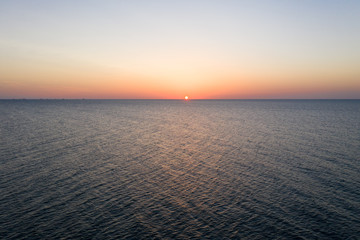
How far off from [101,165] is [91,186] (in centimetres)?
765

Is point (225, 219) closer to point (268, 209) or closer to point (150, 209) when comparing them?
point (268, 209)

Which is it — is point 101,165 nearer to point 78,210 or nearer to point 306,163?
point 78,210

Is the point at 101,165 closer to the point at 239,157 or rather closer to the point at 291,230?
the point at 239,157

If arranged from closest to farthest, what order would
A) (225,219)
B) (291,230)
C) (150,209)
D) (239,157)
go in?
(291,230)
(225,219)
(150,209)
(239,157)

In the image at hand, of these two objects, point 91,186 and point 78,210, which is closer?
point 78,210

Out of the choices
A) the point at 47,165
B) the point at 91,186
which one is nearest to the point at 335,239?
the point at 91,186

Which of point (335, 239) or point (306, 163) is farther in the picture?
point (306, 163)

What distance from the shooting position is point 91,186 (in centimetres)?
A: 2395

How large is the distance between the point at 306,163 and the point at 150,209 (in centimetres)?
2447

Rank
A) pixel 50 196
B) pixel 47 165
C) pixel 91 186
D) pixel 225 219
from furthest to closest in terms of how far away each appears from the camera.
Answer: pixel 47 165, pixel 91 186, pixel 50 196, pixel 225 219

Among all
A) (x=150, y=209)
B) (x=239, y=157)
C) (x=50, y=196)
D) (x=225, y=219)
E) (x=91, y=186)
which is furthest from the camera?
(x=239, y=157)

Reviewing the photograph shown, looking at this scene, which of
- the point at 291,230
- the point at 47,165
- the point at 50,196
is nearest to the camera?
the point at 291,230

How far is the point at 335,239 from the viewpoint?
15398 millimetres

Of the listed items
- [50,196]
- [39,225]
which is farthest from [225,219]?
[50,196]
